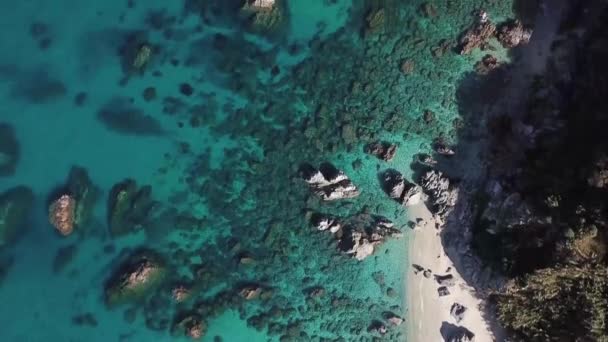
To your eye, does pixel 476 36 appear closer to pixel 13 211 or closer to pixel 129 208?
pixel 129 208

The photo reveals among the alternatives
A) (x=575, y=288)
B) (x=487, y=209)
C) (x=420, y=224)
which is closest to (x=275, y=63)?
(x=420, y=224)

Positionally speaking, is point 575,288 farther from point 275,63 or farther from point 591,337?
point 275,63

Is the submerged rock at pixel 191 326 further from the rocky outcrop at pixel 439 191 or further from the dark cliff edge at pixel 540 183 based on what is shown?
the rocky outcrop at pixel 439 191

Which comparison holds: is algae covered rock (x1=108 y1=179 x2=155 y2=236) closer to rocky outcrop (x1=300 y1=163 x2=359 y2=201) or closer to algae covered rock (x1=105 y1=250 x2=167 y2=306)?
algae covered rock (x1=105 y1=250 x2=167 y2=306)

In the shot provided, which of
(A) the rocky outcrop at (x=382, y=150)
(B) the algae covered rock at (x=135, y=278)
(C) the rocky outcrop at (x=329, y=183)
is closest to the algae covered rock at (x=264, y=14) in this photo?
(C) the rocky outcrop at (x=329, y=183)

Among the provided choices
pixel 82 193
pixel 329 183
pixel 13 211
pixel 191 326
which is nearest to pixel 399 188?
pixel 329 183

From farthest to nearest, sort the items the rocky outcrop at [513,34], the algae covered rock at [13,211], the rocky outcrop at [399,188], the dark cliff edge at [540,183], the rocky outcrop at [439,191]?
the algae covered rock at [13,211]
the rocky outcrop at [399,188]
the rocky outcrop at [513,34]
the rocky outcrop at [439,191]
the dark cliff edge at [540,183]

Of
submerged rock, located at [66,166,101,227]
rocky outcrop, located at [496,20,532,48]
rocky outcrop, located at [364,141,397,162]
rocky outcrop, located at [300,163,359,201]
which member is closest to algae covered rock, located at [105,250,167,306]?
submerged rock, located at [66,166,101,227]
